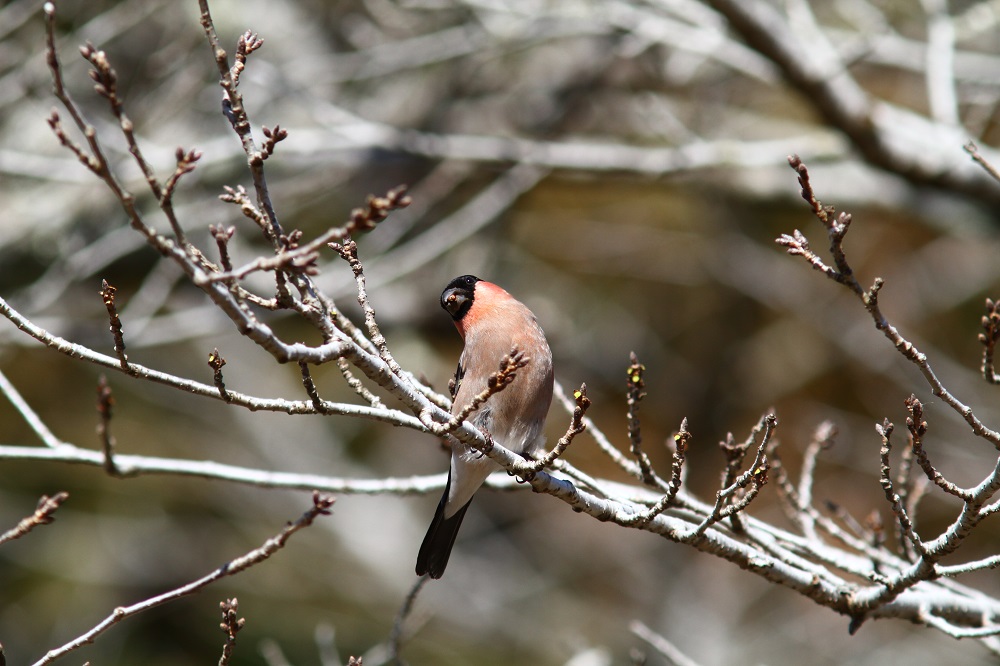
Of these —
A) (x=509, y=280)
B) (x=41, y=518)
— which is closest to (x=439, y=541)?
(x=41, y=518)

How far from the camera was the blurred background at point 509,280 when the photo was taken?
5434 mm

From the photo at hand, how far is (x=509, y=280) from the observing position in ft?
26.9

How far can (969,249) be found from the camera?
791 centimetres

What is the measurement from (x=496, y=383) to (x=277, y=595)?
27.0 feet

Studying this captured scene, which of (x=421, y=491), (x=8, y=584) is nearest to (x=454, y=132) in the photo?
(x=421, y=491)

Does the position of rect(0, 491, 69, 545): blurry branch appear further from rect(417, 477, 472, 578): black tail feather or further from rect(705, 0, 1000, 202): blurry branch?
rect(705, 0, 1000, 202): blurry branch

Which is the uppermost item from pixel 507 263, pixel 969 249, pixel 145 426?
pixel 507 263

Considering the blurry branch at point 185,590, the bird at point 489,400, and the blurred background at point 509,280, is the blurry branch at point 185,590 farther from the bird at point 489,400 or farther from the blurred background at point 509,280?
the blurred background at point 509,280

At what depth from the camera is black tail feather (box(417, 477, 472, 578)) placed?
3.54 m

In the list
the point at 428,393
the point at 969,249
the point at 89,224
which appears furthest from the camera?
the point at 969,249

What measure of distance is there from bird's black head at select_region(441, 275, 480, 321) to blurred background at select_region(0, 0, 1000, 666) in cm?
123

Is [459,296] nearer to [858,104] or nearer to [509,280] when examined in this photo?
[858,104]

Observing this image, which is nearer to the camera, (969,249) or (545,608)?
(969,249)

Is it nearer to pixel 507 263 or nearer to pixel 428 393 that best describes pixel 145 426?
pixel 507 263
